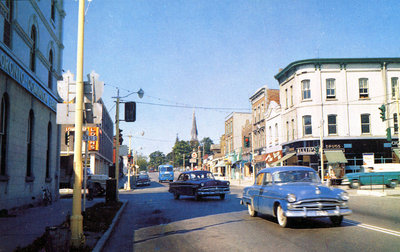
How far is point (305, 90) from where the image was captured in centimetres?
3859

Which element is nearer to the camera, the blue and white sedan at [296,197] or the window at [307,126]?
the blue and white sedan at [296,197]

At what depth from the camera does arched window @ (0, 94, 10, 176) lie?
13328 millimetres

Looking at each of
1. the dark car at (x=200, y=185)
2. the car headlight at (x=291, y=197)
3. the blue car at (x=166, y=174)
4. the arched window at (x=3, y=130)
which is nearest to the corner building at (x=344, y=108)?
the dark car at (x=200, y=185)

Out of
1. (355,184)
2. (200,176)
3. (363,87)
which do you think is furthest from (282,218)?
(363,87)

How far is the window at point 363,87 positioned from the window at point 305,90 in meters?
5.04

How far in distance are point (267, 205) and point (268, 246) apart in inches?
125

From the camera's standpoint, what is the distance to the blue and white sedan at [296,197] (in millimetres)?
9289

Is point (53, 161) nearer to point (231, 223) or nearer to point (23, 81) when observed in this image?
point (23, 81)

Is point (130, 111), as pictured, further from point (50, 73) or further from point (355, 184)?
point (355, 184)

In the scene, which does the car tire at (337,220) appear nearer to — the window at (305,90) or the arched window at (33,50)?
the arched window at (33,50)

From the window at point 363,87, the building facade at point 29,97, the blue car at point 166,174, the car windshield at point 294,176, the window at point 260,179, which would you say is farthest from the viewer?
the blue car at point 166,174

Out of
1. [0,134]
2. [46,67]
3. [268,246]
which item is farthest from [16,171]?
[268,246]

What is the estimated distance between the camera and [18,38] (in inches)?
571

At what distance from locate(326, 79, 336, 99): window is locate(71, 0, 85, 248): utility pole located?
3350 cm
